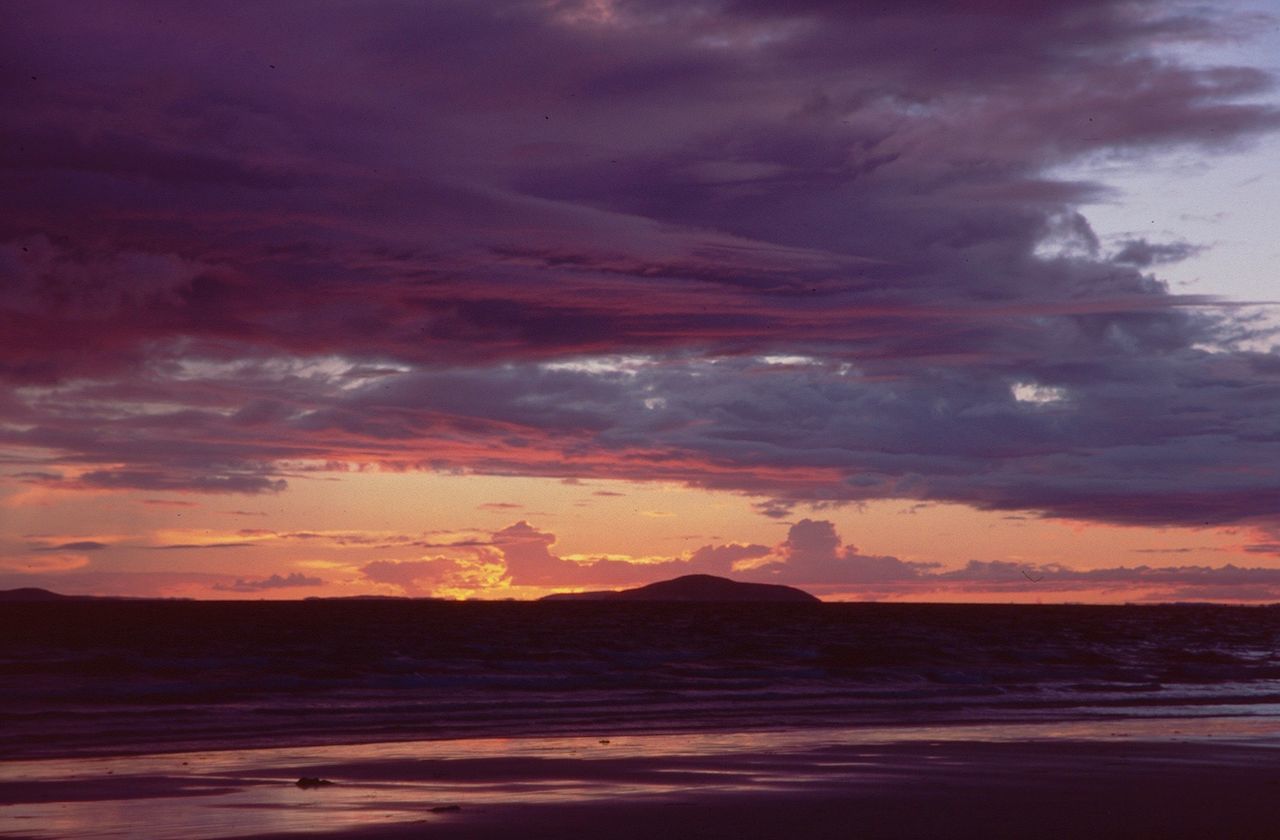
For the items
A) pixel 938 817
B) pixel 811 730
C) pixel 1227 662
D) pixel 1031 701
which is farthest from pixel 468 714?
pixel 1227 662

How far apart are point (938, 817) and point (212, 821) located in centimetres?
737

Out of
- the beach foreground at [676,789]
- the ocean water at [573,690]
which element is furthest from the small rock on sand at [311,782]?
the ocean water at [573,690]

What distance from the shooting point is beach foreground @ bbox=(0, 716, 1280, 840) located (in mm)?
13430

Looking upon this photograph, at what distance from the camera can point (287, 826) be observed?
13414 millimetres

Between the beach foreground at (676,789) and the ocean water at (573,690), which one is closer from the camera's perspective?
the beach foreground at (676,789)

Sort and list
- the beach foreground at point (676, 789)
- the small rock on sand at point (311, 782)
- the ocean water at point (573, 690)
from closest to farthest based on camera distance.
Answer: the beach foreground at point (676, 789) → the small rock on sand at point (311, 782) → the ocean water at point (573, 690)

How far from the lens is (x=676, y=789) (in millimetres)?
16156

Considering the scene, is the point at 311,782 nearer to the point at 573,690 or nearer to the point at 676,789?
the point at 676,789

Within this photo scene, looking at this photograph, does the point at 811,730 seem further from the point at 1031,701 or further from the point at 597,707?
the point at 1031,701

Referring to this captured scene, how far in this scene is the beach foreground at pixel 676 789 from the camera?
44.1 feet

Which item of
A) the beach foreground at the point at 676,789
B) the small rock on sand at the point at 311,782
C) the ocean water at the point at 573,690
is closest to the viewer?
the beach foreground at the point at 676,789

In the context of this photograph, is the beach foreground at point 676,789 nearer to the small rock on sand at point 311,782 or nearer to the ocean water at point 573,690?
the small rock on sand at point 311,782

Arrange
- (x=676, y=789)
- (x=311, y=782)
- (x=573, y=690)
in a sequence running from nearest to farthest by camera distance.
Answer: (x=676, y=789) < (x=311, y=782) < (x=573, y=690)

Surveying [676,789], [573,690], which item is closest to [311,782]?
[676,789]
